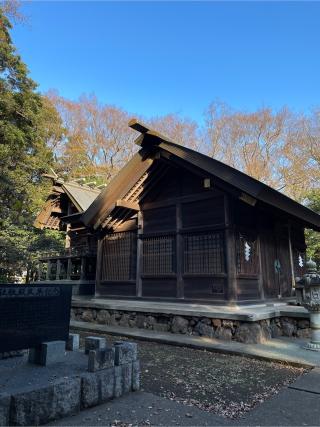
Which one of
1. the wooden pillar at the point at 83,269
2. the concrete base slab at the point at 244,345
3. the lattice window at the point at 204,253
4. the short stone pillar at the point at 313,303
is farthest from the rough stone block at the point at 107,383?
the wooden pillar at the point at 83,269

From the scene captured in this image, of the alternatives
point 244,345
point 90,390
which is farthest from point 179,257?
point 90,390

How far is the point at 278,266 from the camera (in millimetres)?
10758

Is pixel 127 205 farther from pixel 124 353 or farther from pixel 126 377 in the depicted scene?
pixel 126 377

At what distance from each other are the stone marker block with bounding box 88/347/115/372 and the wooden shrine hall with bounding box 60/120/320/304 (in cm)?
496

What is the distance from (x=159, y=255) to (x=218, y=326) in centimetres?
305

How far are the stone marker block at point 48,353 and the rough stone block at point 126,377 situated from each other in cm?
86

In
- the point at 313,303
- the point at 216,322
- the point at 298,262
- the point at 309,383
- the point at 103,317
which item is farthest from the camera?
the point at 298,262

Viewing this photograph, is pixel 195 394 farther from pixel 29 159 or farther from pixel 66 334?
pixel 29 159

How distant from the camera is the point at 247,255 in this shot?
9250 mm

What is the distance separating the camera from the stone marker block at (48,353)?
420 cm

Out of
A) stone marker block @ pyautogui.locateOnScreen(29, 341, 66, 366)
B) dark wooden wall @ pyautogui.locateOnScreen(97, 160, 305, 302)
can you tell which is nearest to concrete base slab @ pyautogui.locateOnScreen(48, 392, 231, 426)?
stone marker block @ pyautogui.locateOnScreen(29, 341, 66, 366)

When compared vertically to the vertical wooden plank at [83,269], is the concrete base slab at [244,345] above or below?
below

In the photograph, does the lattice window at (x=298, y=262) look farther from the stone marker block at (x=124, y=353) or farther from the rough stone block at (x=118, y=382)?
the rough stone block at (x=118, y=382)

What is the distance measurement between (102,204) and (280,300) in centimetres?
638
